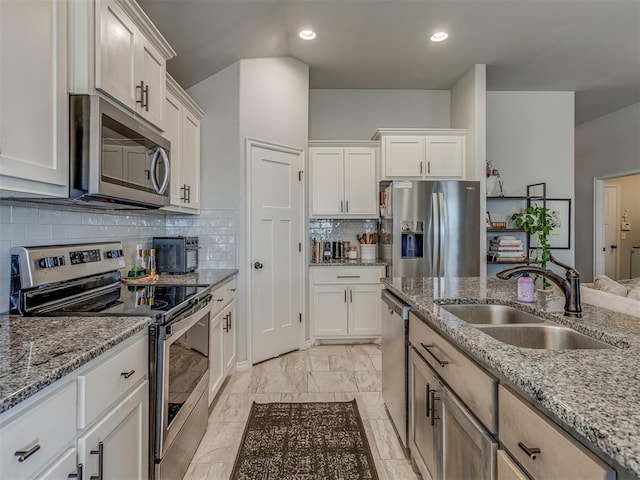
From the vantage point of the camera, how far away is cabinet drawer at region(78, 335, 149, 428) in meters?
1.02

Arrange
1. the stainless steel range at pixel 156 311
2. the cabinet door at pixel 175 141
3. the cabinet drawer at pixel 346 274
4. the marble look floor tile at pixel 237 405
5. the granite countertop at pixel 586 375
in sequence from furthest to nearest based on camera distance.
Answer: the cabinet drawer at pixel 346 274
the cabinet door at pixel 175 141
the marble look floor tile at pixel 237 405
the stainless steel range at pixel 156 311
the granite countertop at pixel 586 375

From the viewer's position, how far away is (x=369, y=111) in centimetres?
457

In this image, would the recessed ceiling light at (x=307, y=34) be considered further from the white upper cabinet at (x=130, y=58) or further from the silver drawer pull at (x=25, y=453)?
the silver drawer pull at (x=25, y=453)

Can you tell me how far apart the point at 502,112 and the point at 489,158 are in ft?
2.01

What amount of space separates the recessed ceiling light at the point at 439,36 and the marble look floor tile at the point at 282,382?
3226 mm

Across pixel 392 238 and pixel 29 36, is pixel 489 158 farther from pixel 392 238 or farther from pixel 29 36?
pixel 29 36

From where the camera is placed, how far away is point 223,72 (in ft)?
10.8

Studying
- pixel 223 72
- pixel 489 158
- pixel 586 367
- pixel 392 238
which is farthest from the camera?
pixel 489 158

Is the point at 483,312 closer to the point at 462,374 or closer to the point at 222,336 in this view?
the point at 462,374

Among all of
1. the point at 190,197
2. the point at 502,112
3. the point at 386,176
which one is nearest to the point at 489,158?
the point at 502,112

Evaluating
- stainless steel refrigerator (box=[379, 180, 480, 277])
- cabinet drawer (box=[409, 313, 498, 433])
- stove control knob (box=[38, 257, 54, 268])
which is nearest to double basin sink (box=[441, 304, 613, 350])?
cabinet drawer (box=[409, 313, 498, 433])

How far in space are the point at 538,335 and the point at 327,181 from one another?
301cm

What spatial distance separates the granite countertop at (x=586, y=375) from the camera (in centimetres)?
59

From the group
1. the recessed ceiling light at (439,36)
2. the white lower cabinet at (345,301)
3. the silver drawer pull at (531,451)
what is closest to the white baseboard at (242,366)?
the white lower cabinet at (345,301)
